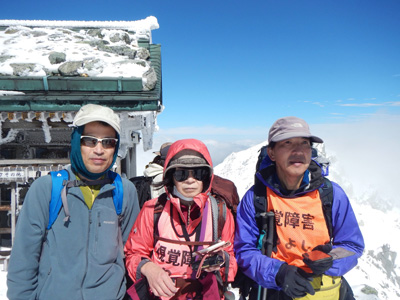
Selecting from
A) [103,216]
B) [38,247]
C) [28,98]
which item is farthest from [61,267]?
[28,98]

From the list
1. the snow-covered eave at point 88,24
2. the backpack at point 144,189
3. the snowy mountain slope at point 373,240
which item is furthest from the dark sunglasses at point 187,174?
the snowy mountain slope at point 373,240

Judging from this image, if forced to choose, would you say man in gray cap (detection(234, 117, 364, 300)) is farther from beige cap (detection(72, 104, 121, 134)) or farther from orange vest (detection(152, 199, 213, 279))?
beige cap (detection(72, 104, 121, 134))

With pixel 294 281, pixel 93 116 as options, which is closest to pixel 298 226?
pixel 294 281

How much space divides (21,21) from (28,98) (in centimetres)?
463

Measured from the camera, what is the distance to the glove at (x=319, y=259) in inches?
76.1

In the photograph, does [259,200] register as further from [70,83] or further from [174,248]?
[70,83]

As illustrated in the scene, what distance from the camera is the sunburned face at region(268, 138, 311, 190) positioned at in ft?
7.16

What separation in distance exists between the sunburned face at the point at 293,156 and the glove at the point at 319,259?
0.60 metres

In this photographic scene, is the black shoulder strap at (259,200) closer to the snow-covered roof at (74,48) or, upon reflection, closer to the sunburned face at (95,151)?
the sunburned face at (95,151)

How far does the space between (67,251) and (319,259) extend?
1966 mm

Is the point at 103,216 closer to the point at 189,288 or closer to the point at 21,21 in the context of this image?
the point at 189,288

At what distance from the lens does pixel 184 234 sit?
2217mm

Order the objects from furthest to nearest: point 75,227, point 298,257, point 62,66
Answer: point 62,66 < point 298,257 < point 75,227

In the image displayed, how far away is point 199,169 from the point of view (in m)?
2.24
